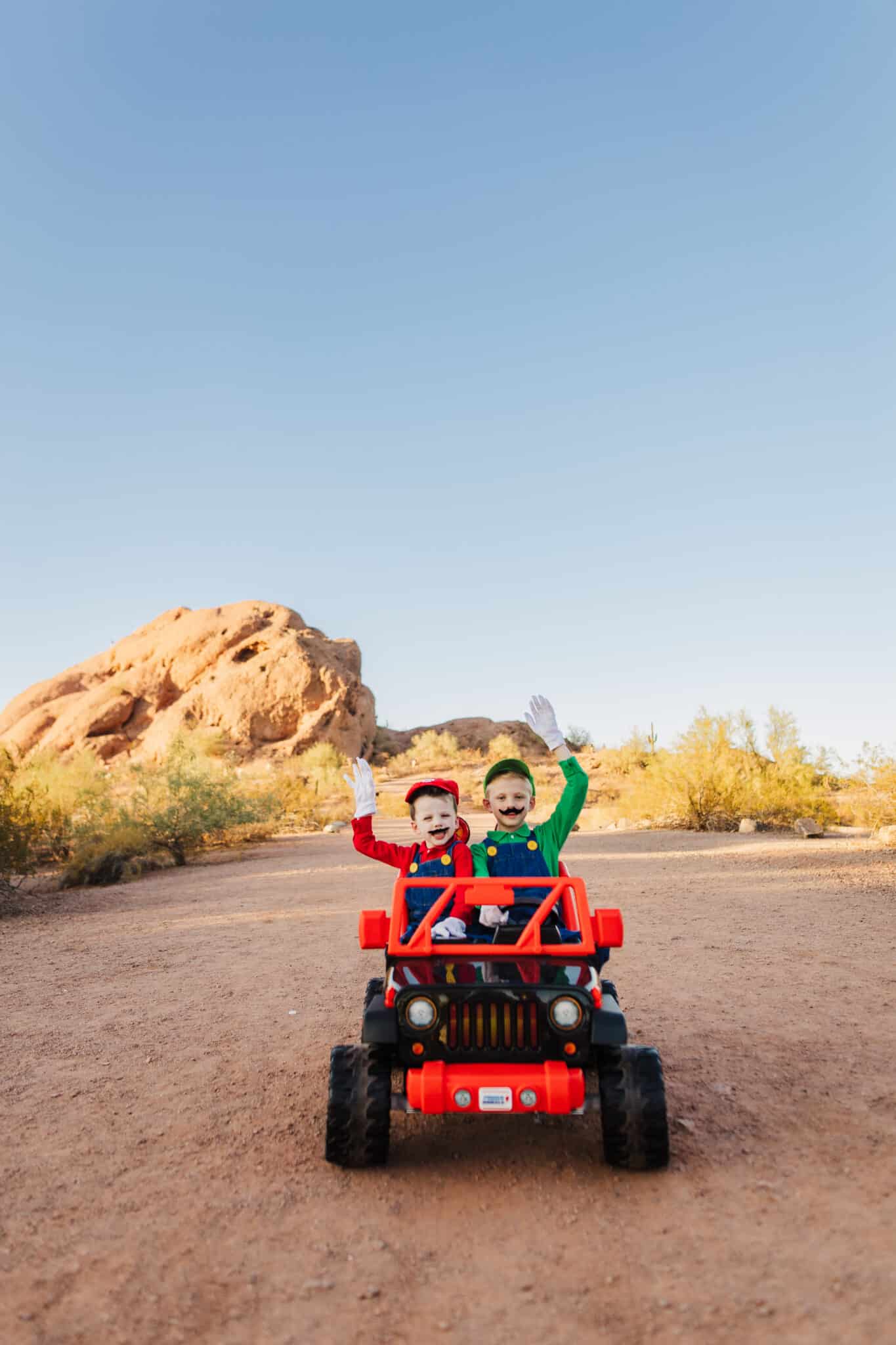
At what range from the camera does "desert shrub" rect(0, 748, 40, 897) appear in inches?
535

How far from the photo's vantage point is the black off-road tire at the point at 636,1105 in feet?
12.0

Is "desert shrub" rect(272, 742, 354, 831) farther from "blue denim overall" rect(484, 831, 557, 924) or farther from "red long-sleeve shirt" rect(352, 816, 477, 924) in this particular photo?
"blue denim overall" rect(484, 831, 557, 924)

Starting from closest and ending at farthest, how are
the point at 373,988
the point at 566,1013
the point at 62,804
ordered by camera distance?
the point at 566,1013, the point at 373,988, the point at 62,804

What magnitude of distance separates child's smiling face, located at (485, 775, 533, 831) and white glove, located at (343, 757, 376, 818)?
27.6 inches

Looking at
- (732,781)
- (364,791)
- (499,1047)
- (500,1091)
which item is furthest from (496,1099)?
(732,781)

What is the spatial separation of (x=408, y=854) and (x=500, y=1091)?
145cm

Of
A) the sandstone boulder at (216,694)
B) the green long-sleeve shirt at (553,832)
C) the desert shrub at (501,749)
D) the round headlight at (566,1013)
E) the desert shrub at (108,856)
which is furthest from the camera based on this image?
the sandstone boulder at (216,694)

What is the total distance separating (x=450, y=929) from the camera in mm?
4184

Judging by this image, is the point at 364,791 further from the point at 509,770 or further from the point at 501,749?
the point at 501,749

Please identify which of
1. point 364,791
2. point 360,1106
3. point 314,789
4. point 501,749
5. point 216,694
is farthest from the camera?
point 216,694

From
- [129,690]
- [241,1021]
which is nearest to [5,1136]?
[241,1021]

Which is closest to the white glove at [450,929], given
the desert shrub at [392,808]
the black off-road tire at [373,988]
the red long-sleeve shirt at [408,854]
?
the red long-sleeve shirt at [408,854]

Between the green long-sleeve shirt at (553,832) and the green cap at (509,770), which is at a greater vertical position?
the green cap at (509,770)

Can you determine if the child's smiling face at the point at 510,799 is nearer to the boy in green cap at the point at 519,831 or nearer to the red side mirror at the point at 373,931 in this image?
the boy in green cap at the point at 519,831
